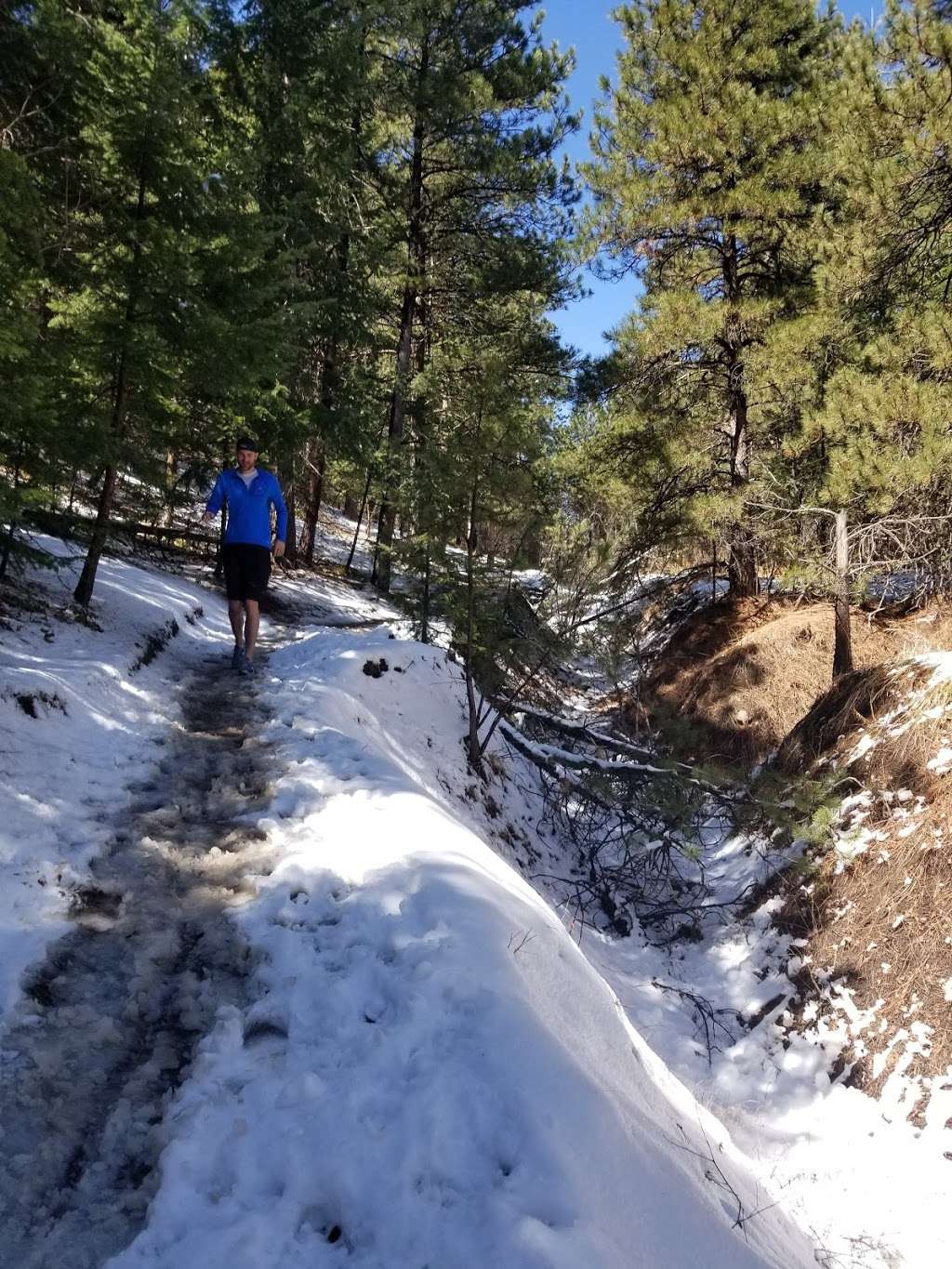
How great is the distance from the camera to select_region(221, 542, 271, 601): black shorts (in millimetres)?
7102

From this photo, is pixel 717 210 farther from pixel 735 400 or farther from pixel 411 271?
pixel 411 271

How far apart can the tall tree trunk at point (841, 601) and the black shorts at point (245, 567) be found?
7.24 meters

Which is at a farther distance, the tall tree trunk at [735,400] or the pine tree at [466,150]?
the pine tree at [466,150]

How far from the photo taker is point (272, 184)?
43.8ft

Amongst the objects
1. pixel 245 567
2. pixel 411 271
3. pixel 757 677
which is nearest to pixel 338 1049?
pixel 245 567

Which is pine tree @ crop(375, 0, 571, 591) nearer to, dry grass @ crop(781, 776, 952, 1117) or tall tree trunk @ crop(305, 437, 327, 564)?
tall tree trunk @ crop(305, 437, 327, 564)

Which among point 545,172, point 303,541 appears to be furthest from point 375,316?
point 303,541

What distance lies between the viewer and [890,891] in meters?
5.37

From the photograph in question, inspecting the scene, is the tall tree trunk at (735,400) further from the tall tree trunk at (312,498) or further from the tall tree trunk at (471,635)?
the tall tree trunk at (312,498)

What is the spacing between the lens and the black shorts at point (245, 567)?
710cm

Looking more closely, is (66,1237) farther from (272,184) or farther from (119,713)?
(272,184)

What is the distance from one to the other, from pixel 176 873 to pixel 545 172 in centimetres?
1668

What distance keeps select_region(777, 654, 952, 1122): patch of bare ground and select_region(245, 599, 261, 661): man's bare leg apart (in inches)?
231

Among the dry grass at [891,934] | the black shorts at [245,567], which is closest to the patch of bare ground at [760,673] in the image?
the dry grass at [891,934]
